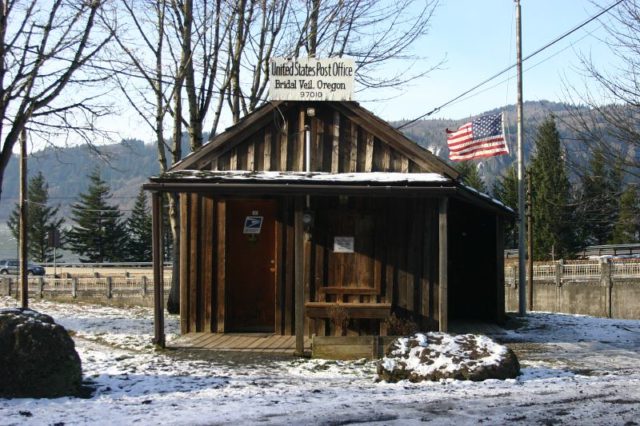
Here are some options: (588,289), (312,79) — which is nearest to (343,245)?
(312,79)

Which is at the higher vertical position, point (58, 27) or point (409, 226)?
point (58, 27)

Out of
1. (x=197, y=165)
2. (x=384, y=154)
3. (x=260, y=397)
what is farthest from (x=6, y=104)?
(x=260, y=397)

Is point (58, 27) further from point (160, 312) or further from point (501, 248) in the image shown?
point (501, 248)

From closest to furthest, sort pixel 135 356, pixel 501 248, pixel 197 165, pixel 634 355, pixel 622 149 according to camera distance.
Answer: pixel 135 356, pixel 634 355, pixel 197 165, pixel 622 149, pixel 501 248

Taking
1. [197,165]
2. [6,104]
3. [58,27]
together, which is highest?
[58,27]

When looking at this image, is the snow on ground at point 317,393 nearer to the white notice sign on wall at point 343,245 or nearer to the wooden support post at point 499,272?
the white notice sign on wall at point 343,245

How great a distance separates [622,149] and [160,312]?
1010 centimetres

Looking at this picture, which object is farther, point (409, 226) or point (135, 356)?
point (409, 226)

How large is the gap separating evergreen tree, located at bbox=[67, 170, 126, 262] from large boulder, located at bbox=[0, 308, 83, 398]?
195ft

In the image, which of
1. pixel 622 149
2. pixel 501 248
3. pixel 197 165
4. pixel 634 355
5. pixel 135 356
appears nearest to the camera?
pixel 135 356

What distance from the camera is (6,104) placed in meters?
12.5

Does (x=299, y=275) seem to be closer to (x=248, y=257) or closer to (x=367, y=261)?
(x=367, y=261)

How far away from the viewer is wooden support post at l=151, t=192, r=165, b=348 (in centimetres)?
1160

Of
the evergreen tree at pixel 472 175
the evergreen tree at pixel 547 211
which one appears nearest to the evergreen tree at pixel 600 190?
the evergreen tree at pixel 547 211
